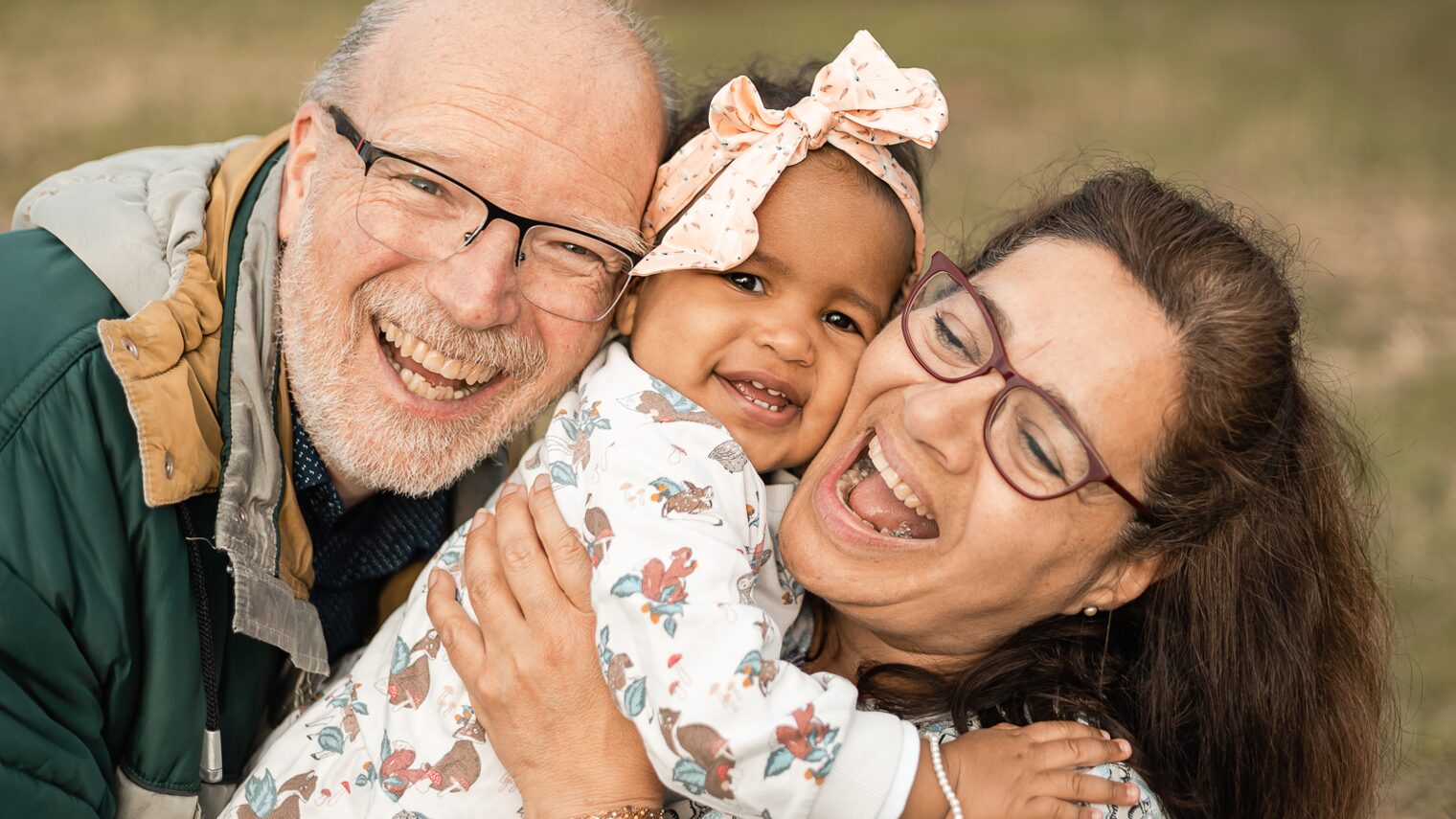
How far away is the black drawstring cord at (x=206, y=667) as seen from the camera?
2.97 m

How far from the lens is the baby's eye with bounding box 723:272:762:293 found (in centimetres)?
316

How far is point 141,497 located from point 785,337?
154 cm

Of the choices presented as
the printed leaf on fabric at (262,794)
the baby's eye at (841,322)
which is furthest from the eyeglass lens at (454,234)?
the printed leaf on fabric at (262,794)

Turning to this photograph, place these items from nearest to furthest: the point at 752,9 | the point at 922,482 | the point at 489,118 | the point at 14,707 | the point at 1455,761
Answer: the point at 14,707
the point at 922,482
the point at 489,118
the point at 1455,761
the point at 752,9

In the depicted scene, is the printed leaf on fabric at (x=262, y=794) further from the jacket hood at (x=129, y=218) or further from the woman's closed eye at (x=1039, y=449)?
the woman's closed eye at (x=1039, y=449)

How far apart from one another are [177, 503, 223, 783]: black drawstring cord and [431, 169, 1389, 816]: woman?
554mm

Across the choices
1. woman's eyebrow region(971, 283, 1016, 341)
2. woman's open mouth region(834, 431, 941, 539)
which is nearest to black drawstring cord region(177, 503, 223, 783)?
woman's open mouth region(834, 431, 941, 539)

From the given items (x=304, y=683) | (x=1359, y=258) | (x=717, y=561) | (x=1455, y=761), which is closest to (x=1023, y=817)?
(x=717, y=561)

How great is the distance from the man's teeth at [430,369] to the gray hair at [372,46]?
27.5 inches

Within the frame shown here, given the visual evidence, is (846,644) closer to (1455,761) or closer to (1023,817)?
(1023,817)

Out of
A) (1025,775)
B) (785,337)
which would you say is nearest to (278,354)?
(785,337)

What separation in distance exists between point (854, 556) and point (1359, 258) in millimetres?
8808

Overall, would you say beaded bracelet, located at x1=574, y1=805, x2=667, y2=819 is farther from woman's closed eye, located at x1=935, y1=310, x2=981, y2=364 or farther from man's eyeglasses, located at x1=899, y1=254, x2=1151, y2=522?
woman's closed eye, located at x1=935, y1=310, x2=981, y2=364

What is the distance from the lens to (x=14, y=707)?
2.56 meters
